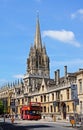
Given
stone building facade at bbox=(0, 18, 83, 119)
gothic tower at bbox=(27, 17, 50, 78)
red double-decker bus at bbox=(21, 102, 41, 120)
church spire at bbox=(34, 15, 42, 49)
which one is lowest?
red double-decker bus at bbox=(21, 102, 41, 120)

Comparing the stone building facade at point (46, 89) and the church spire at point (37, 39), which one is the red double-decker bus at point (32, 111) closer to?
the stone building facade at point (46, 89)

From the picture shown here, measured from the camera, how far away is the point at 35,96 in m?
96.9

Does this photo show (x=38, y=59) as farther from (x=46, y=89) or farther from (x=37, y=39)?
(x=46, y=89)

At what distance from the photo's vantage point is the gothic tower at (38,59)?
13200 centimetres

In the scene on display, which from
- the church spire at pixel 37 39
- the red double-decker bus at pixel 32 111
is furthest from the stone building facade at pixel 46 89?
the red double-decker bus at pixel 32 111

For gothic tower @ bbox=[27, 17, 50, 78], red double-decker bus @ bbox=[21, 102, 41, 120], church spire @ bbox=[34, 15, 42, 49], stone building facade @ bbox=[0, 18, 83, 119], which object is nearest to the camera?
red double-decker bus @ bbox=[21, 102, 41, 120]

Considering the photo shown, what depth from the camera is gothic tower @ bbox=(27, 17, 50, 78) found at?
132000mm

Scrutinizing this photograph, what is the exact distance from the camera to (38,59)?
5354 inches

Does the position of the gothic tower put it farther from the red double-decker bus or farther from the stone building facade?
the red double-decker bus

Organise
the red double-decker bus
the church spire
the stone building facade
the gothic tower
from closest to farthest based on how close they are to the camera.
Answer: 1. the red double-decker bus
2. the stone building facade
3. the gothic tower
4. the church spire

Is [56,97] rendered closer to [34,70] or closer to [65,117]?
[65,117]

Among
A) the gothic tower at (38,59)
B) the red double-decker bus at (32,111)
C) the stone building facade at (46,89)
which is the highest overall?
the gothic tower at (38,59)

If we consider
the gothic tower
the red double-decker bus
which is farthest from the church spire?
the red double-decker bus

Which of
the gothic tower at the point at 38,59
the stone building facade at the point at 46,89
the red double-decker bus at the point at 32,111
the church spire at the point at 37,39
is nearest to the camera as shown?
the red double-decker bus at the point at 32,111
